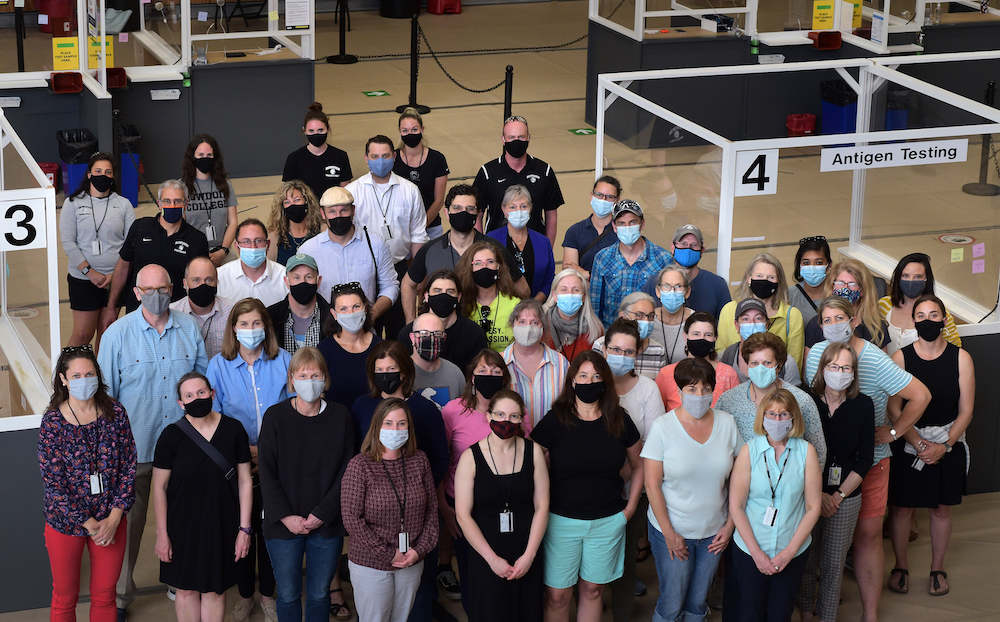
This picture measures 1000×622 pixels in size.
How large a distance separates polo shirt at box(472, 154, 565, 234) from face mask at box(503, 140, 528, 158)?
0.31ft

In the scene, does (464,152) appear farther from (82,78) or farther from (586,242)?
(586,242)

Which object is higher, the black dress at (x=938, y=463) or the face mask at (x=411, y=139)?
the face mask at (x=411, y=139)

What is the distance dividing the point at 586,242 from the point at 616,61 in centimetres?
761

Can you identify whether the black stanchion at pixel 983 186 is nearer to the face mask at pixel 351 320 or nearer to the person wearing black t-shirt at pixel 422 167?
the person wearing black t-shirt at pixel 422 167

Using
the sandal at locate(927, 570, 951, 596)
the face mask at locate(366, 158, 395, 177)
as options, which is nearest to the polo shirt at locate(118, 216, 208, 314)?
the face mask at locate(366, 158, 395, 177)

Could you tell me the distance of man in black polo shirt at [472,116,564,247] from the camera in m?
8.47

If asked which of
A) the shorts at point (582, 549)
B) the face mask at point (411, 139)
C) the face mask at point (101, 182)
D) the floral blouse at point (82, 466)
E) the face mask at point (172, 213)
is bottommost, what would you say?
the shorts at point (582, 549)

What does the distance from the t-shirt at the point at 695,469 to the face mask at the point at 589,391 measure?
308mm

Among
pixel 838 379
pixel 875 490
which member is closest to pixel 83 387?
pixel 838 379

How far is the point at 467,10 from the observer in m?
24.1

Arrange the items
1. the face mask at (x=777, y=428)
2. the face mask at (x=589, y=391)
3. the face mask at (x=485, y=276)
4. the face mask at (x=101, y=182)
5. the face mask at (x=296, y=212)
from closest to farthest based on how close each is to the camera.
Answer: the face mask at (x=777, y=428), the face mask at (x=589, y=391), the face mask at (x=485, y=276), the face mask at (x=296, y=212), the face mask at (x=101, y=182)

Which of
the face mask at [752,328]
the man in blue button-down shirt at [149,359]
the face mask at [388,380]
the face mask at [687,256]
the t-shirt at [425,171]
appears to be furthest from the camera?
the t-shirt at [425,171]

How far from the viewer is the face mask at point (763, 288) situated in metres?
6.64

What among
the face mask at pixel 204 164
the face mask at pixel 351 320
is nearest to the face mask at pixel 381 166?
the face mask at pixel 204 164
